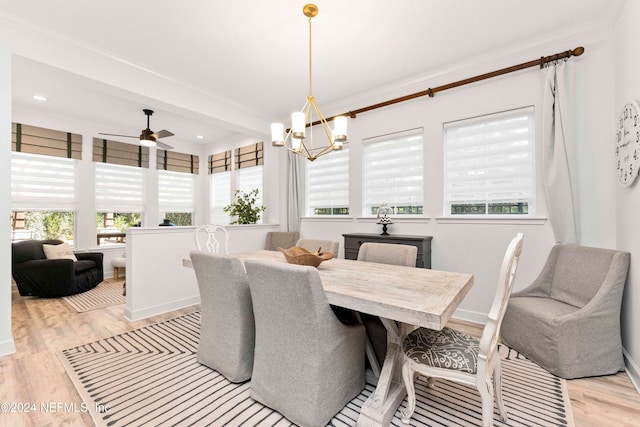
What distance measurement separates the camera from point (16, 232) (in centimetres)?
467

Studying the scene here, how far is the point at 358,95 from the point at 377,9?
1630mm

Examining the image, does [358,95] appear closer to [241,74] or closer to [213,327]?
[241,74]

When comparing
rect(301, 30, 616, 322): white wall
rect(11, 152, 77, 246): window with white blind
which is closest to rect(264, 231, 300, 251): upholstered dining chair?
rect(301, 30, 616, 322): white wall

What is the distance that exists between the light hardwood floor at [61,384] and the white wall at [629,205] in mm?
281

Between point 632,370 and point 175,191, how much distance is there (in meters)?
7.17

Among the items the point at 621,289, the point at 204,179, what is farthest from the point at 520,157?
the point at 204,179

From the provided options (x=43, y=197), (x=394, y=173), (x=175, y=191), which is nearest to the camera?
(x=394, y=173)

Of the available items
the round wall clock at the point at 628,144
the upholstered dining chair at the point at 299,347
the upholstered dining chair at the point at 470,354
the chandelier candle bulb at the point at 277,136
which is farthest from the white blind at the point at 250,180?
the round wall clock at the point at 628,144

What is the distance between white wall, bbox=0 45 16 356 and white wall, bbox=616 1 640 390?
4732 millimetres

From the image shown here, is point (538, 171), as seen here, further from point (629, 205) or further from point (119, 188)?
point (119, 188)

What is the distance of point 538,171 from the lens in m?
2.78

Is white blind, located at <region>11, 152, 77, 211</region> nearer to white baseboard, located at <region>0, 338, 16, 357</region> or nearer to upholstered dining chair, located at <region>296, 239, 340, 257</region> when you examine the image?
white baseboard, located at <region>0, 338, 16, 357</region>

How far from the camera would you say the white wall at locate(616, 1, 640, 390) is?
1996 millimetres

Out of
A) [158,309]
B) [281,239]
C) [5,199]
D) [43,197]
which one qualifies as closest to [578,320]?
[281,239]
